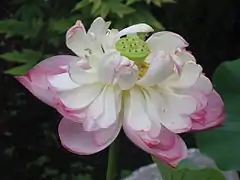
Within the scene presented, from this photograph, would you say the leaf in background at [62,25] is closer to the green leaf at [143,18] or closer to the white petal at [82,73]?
the green leaf at [143,18]

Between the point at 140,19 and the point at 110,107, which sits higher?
the point at 110,107

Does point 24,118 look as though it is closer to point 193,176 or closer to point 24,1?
point 24,1

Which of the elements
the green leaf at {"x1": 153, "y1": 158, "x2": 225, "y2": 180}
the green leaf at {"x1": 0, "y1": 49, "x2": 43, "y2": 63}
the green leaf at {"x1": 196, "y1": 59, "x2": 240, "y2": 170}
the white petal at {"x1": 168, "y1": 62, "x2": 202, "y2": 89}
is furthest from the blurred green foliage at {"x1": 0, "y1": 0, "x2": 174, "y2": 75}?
the white petal at {"x1": 168, "y1": 62, "x2": 202, "y2": 89}

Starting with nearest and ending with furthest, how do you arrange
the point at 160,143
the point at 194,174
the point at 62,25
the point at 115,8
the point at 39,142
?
the point at 160,143 < the point at 194,174 < the point at 115,8 < the point at 62,25 < the point at 39,142

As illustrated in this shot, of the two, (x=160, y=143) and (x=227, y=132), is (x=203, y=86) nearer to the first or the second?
(x=160, y=143)

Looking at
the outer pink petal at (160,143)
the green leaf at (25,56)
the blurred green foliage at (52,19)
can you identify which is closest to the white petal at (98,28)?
the outer pink petal at (160,143)

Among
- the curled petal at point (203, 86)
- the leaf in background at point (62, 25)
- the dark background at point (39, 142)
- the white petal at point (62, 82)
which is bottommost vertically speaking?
the dark background at point (39, 142)

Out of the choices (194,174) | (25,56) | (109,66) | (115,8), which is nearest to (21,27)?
(25,56)
